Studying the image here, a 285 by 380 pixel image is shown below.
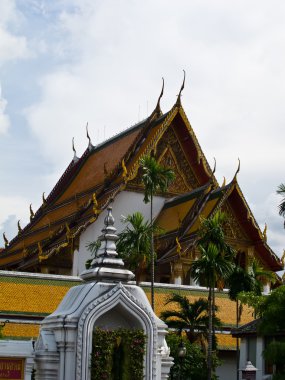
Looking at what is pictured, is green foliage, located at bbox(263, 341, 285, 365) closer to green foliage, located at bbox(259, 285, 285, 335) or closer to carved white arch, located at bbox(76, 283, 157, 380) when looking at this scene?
green foliage, located at bbox(259, 285, 285, 335)

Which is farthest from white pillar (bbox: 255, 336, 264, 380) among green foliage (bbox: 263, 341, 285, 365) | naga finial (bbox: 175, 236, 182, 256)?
naga finial (bbox: 175, 236, 182, 256)

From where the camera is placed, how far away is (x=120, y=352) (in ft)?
39.0

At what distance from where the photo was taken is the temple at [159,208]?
94.4 feet

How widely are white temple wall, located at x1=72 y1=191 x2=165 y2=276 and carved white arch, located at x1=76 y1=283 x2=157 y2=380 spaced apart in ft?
52.3

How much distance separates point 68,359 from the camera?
37.7ft

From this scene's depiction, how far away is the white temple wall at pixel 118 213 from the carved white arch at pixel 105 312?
1595 cm

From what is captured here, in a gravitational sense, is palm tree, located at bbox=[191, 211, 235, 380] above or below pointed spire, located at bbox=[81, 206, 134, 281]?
above

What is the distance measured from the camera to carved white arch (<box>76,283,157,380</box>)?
1151 cm

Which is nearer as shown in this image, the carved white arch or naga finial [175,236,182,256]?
the carved white arch

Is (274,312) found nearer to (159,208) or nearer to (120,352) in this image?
(120,352)

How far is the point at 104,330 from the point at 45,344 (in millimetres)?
837

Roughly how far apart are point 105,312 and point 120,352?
0.57 metres

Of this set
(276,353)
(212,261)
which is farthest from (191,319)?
(276,353)

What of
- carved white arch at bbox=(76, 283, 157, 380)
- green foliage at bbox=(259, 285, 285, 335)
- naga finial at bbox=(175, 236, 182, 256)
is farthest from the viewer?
naga finial at bbox=(175, 236, 182, 256)
